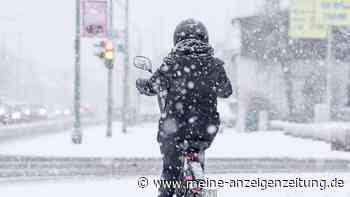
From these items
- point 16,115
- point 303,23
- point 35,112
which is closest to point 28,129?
point 16,115

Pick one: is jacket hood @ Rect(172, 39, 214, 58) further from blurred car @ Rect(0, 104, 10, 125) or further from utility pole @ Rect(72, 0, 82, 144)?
blurred car @ Rect(0, 104, 10, 125)

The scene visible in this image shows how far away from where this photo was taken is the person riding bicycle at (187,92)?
505 cm


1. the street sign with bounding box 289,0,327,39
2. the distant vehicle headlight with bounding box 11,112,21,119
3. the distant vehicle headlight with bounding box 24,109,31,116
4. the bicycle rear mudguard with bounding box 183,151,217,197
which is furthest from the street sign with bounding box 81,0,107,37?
the distant vehicle headlight with bounding box 24,109,31,116

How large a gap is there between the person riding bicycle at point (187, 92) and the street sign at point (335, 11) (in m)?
21.3

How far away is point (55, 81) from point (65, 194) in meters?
125

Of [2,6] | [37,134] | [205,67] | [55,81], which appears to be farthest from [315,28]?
[2,6]

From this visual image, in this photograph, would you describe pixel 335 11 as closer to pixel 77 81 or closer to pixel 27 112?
pixel 77 81

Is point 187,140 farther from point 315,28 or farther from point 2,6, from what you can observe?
point 2,6

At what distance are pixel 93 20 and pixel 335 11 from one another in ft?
31.8

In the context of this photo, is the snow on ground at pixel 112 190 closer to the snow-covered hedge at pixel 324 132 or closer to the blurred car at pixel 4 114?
the snow-covered hedge at pixel 324 132

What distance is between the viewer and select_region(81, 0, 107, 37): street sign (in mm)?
20625

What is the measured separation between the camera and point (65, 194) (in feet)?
30.6

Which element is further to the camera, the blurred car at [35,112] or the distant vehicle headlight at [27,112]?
the blurred car at [35,112]

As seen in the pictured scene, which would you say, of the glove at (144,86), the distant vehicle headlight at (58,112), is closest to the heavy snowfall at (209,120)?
the glove at (144,86)
